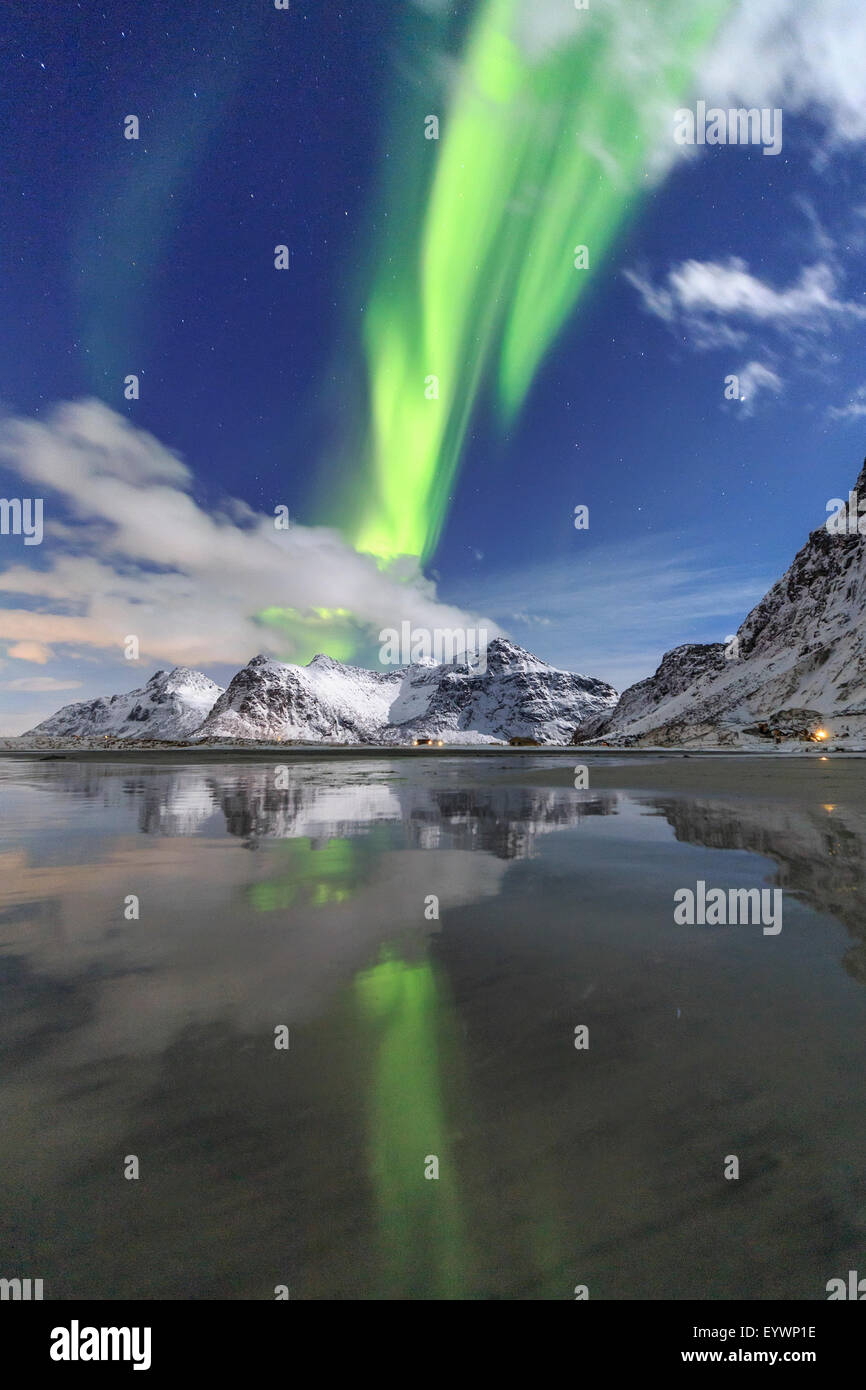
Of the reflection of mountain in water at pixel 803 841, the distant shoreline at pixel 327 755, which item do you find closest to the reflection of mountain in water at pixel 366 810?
the reflection of mountain in water at pixel 803 841

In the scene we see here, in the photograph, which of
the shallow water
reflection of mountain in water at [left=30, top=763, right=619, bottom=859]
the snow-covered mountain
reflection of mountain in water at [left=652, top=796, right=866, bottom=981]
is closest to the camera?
the shallow water

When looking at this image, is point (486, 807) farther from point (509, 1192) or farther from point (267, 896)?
point (509, 1192)

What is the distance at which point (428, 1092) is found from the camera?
383 cm

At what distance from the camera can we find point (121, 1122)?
11.5 feet

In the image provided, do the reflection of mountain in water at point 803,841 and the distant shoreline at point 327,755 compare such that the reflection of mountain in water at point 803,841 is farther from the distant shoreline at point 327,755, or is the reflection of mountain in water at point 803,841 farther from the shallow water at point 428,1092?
the distant shoreline at point 327,755

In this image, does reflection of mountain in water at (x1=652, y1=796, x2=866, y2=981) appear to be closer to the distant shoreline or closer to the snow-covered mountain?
the distant shoreline

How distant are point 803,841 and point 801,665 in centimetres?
16540

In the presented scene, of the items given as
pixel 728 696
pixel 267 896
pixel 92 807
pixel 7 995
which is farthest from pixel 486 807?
pixel 728 696

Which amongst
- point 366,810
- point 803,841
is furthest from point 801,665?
point 366,810

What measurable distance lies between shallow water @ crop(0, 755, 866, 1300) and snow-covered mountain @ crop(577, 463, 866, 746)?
122312 mm

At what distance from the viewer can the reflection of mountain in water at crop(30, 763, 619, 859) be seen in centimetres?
1412

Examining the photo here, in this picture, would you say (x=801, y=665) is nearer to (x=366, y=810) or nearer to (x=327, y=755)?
(x=327, y=755)

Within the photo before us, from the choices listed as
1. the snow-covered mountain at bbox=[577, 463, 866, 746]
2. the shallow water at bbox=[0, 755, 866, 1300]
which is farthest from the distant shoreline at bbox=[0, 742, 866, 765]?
the shallow water at bbox=[0, 755, 866, 1300]
